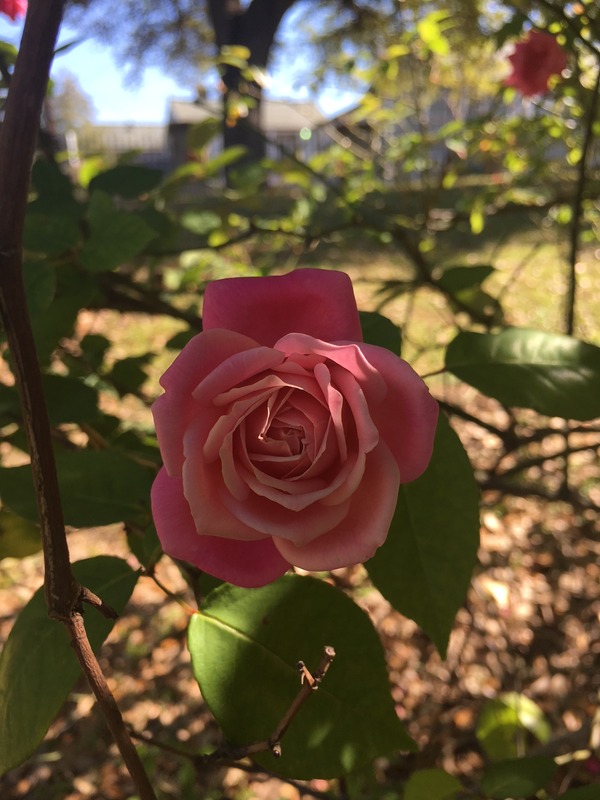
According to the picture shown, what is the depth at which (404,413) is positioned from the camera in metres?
0.43

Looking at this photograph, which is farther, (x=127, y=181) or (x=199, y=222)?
(x=199, y=222)

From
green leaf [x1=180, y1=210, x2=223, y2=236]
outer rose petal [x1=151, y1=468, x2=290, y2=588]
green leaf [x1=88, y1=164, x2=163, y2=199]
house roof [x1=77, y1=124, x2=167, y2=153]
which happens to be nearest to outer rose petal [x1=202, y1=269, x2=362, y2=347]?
outer rose petal [x1=151, y1=468, x2=290, y2=588]

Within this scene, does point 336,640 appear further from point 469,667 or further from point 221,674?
point 469,667

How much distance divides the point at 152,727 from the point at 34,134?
163cm

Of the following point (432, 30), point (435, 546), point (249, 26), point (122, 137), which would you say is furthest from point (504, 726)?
point (122, 137)

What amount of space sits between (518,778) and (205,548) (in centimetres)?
57

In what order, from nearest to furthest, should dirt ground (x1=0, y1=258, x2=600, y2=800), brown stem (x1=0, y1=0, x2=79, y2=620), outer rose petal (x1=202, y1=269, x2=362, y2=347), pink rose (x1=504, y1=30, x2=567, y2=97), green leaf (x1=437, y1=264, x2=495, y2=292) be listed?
brown stem (x1=0, y1=0, x2=79, y2=620) < outer rose petal (x1=202, y1=269, x2=362, y2=347) < green leaf (x1=437, y1=264, x2=495, y2=292) < dirt ground (x1=0, y1=258, x2=600, y2=800) < pink rose (x1=504, y1=30, x2=567, y2=97)

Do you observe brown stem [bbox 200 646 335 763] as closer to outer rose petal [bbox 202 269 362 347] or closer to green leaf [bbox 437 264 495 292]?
outer rose petal [bbox 202 269 362 347]

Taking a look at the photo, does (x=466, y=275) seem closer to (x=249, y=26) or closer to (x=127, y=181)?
Result: (x=127, y=181)

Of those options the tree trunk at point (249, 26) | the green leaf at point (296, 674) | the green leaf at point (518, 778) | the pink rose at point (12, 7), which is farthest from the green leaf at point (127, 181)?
the tree trunk at point (249, 26)

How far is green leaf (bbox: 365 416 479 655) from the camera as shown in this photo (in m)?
0.56

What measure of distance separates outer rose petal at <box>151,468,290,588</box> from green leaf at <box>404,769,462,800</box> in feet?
1.28

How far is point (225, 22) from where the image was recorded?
848 cm

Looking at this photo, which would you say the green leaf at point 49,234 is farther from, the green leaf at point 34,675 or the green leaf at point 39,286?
the green leaf at point 34,675
